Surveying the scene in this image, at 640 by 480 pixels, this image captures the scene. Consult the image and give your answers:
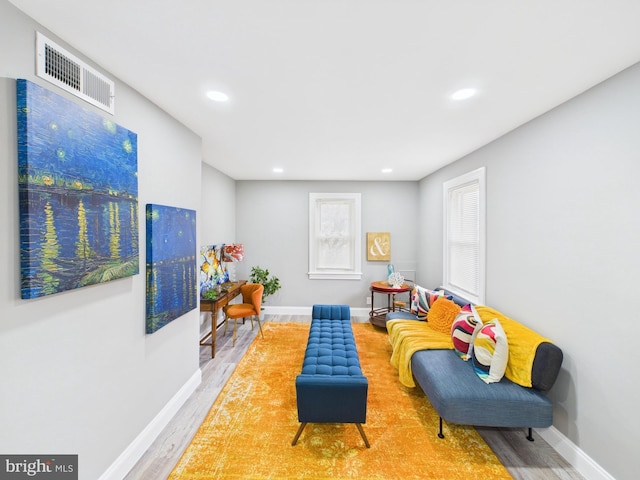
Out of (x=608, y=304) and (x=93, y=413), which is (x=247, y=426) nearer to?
(x=93, y=413)

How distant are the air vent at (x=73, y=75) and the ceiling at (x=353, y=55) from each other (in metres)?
0.08

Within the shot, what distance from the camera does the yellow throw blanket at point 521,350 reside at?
1.89m

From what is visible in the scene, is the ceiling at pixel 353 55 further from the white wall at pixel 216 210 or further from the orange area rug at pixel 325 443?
the orange area rug at pixel 325 443

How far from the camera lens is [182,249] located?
2256mm

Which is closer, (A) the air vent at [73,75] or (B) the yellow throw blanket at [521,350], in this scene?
(A) the air vent at [73,75]

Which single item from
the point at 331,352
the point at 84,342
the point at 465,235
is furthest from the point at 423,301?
the point at 84,342

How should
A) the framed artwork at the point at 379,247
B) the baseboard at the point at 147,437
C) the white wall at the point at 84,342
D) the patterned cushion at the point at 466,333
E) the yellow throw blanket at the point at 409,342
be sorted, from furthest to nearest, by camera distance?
1. the framed artwork at the point at 379,247
2. the yellow throw blanket at the point at 409,342
3. the patterned cushion at the point at 466,333
4. the baseboard at the point at 147,437
5. the white wall at the point at 84,342

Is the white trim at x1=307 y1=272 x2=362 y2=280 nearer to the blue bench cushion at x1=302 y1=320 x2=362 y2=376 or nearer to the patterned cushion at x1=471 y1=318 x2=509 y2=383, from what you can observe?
the blue bench cushion at x1=302 y1=320 x2=362 y2=376

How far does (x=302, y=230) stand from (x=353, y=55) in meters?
3.61

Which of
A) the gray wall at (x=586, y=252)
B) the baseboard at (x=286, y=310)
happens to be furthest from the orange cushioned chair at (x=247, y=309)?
the gray wall at (x=586, y=252)

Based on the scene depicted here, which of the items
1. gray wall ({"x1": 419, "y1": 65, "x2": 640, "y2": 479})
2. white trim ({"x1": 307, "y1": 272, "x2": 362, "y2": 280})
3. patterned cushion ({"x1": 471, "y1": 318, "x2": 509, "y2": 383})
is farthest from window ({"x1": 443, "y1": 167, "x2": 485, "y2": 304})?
white trim ({"x1": 307, "y1": 272, "x2": 362, "y2": 280})

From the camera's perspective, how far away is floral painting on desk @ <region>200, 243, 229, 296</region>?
348 centimetres

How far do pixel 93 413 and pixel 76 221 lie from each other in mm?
1105

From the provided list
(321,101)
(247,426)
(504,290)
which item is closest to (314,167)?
(321,101)
